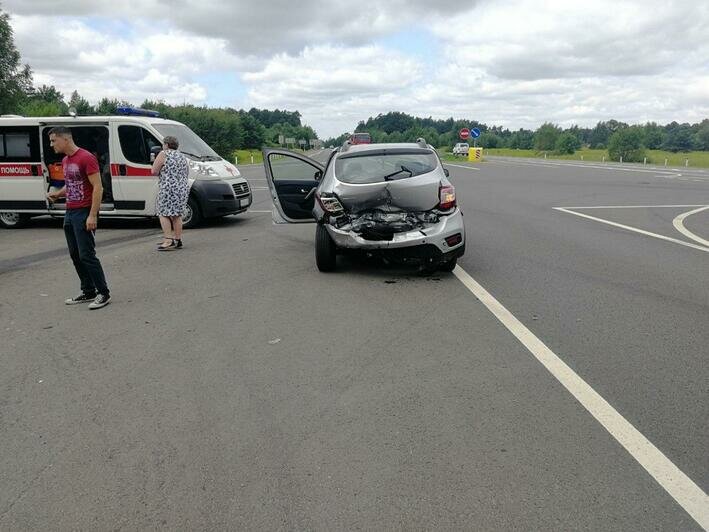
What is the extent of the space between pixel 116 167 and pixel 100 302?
249 inches

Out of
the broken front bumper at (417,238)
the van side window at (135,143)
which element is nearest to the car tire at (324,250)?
the broken front bumper at (417,238)

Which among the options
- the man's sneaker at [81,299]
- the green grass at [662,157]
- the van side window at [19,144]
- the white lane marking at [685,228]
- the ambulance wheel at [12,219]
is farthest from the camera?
the green grass at [662,157]

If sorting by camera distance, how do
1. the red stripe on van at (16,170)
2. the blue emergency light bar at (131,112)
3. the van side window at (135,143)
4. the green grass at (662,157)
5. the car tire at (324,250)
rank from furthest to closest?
the green grass at (662,157)
the blue emergency light bar at (131,112)
the red stripe on van at (16,170)
the van side window at (135,143)
the car tire at (324,250)

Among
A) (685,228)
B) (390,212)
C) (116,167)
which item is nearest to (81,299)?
(390,212)

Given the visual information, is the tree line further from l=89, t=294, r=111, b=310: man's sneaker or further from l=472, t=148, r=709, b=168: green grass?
l=89, t=294, r=111, b=310: man's sneaker

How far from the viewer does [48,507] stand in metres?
2.81

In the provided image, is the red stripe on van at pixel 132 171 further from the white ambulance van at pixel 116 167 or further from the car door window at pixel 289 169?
the car door window at pixel 289 169

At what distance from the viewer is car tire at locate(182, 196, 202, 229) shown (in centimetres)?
1198

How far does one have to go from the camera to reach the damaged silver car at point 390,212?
7.27 m

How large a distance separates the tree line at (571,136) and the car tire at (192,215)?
219 feet

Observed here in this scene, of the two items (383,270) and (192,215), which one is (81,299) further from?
(192,215)

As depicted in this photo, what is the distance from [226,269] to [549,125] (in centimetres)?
12550

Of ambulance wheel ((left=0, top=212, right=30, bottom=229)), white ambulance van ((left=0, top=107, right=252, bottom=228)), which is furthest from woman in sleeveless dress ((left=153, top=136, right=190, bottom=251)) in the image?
ambulance wheel ((left=0, top=212, right=30, bottom=229))

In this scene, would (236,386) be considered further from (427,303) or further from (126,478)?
(427,303)
